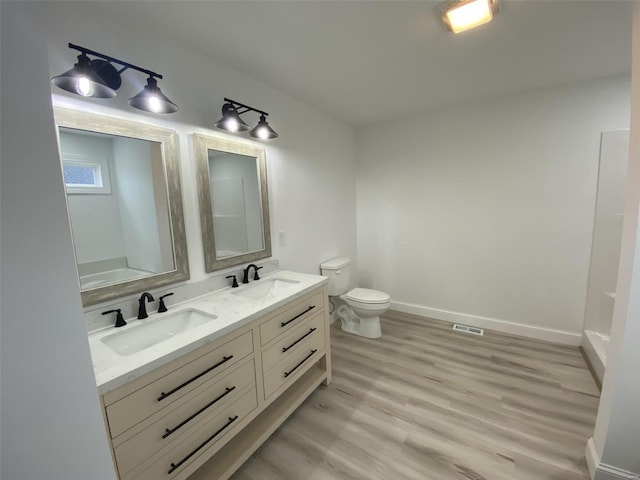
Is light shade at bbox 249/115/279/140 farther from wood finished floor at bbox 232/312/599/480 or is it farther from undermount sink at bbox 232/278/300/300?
wood finished floor at bbox 232/312/599/480

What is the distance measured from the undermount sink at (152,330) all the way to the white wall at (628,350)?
1.97 meters

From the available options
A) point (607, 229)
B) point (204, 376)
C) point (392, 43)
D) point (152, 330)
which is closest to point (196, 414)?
point (204, 376)

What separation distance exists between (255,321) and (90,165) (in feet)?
3.71

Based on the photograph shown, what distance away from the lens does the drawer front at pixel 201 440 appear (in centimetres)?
109

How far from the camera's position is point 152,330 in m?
1.42

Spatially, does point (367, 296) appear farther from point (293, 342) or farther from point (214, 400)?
point (214, 400)

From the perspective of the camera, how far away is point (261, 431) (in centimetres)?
159

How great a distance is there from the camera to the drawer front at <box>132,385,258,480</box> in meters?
1.09

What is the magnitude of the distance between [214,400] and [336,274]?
1.77m

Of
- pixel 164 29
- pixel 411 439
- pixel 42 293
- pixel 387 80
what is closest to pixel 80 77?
pixel 164 29

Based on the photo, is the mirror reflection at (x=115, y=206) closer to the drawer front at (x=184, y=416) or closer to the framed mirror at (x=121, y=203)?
the framed mirror at (x=121, y=203)

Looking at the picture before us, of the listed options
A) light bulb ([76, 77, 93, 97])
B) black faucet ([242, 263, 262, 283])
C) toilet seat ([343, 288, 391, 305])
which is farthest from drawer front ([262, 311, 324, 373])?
light bulb ([76, 77, 93, 97])

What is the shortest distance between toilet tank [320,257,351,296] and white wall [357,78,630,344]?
688 millimetres

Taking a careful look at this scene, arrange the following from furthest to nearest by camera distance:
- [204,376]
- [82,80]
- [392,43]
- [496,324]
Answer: [496,324] → [392,43] → [204,376] → [82,80]
